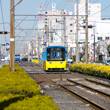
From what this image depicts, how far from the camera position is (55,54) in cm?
3394

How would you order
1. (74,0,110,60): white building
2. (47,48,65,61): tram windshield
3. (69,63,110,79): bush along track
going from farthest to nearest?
(74,0,110,60): white building < (47,48,65,61): tram windshield < (69,63,110,79): bush along track

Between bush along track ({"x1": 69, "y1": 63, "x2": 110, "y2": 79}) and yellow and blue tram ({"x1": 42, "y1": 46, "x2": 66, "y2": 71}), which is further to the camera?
yellow and blue tram ({"x1": 42, "y1": 46, "x2": 66, "y2": 71})

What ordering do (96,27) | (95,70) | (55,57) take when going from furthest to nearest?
(96,27) < (55,57) < (95,70)

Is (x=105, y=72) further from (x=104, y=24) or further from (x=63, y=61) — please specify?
(x=104, y=24)

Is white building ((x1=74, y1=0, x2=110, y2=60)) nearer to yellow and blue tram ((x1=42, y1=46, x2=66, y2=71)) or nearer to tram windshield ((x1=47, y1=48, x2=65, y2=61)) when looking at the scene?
yellow and blue tram ((x1=42, y1=46, x2=66, y2=71))

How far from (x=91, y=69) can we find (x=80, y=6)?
91.1m

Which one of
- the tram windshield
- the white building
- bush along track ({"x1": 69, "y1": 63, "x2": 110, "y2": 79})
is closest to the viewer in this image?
bush along track ({"x1": 69, "y1": 63, "x2": 110, "y2": 79})

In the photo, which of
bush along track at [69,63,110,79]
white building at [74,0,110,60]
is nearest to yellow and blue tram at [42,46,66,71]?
bush along track at [69,63,110,79]

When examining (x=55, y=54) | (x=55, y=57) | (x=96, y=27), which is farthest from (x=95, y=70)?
(x=96, y=27)

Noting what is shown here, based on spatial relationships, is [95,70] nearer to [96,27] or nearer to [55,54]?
[55,54]

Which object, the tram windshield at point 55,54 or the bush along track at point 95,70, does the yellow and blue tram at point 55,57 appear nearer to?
the tram windshield at point 55,54

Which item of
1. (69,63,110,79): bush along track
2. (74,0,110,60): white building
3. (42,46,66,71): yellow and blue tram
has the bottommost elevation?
(69,63,110,79): bush along track

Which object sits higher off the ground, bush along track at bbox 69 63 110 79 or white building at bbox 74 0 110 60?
white building at bbox 74 0 110 60

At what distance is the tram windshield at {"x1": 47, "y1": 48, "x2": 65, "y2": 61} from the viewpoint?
33.7m
